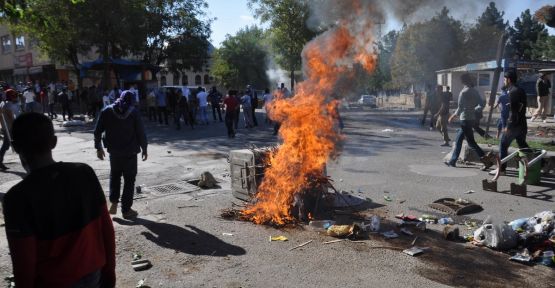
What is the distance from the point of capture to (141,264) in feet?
15.8

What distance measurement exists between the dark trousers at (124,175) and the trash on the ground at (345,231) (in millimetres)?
2914

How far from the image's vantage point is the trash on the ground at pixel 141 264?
15.6 ft

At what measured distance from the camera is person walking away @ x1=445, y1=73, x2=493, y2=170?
31.3 ft

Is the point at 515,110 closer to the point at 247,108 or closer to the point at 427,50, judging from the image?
the point at 247,108

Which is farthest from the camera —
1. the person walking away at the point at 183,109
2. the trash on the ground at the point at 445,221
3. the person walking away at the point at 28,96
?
the person walking away at the point at 183,109

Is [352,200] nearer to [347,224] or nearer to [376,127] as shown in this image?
[347,224]

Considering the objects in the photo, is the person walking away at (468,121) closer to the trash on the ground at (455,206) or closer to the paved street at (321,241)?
the paved street at (321,241)

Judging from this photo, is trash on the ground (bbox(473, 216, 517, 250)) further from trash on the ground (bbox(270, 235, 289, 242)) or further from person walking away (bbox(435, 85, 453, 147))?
person walking away (bbox(435, 85, 453, 147))

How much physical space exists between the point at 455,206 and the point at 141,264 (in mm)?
4595

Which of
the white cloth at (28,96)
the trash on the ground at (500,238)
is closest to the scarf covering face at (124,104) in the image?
the trash on the ground at (500,238)

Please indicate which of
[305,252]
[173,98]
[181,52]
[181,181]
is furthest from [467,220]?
[181,52]

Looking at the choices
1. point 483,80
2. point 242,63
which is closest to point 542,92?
point 483,80

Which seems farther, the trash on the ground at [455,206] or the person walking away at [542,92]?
the person walking away at [542,92]

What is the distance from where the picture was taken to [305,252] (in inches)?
201
